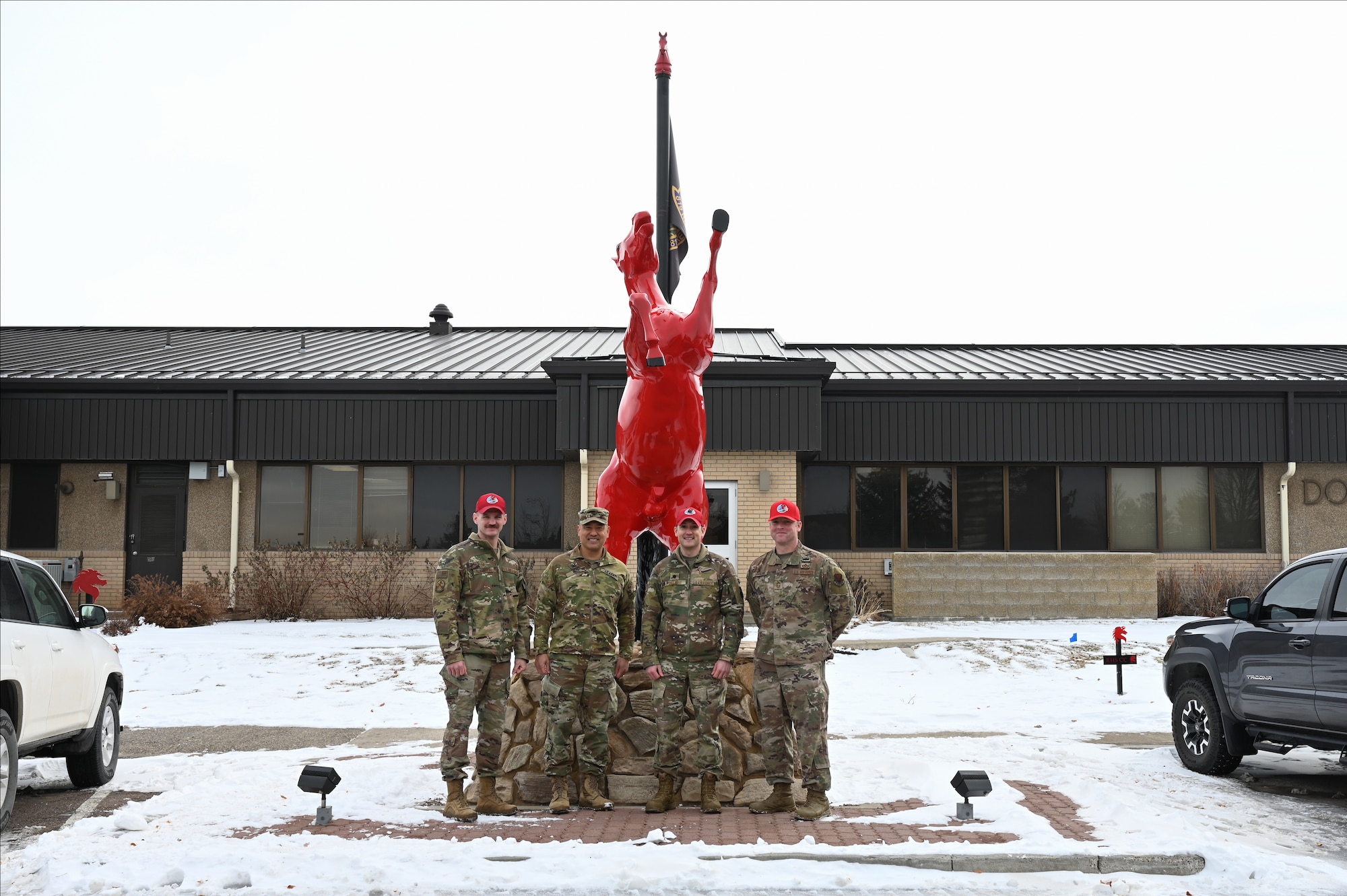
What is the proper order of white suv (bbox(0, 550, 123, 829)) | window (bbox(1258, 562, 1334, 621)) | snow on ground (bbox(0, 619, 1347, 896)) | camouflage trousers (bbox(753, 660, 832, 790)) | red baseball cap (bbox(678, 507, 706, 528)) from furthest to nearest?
1. window (bbox(1258, 562, 1334, 621))
2. red baseball cap (bbox(678, 507, 706, 528))
3. camouflage trousers (bbox(753, 660, 832, 790))
4. white suv (bbox(0, 550, 123, 829))
5. snow on ground (bbox(0, 619, 1347, 896))

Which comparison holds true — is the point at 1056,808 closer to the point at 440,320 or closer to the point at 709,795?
the point at 709,795

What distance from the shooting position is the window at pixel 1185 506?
762 inches

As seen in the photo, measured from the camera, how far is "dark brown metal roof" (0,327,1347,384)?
19359 millimetres

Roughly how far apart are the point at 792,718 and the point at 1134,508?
15200mm

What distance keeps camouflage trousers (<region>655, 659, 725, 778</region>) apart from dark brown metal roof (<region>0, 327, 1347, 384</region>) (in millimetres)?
11545

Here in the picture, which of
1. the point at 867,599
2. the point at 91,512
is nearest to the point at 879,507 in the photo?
the point at 867,599

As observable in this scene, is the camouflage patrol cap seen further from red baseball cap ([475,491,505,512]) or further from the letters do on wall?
the letters do on wall

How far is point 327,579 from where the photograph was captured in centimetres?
1819

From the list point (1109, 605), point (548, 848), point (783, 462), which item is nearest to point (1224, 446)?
point (1109, 605)

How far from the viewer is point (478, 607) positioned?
6.55m

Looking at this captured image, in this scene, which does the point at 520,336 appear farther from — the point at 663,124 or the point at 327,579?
the point at 663,124

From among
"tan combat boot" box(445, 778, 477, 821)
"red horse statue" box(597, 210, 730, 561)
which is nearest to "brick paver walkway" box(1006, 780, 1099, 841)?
"red horse statue" box(597, 210, 730, 561)

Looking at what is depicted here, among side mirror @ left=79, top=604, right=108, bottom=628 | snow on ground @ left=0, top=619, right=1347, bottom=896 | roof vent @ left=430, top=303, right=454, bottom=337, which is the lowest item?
snow on ground @ left=0, top=619, right=1347, bottom=896

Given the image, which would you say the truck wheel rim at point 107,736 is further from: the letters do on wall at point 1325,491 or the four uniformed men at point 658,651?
the letters do on wall at point 1325,491
